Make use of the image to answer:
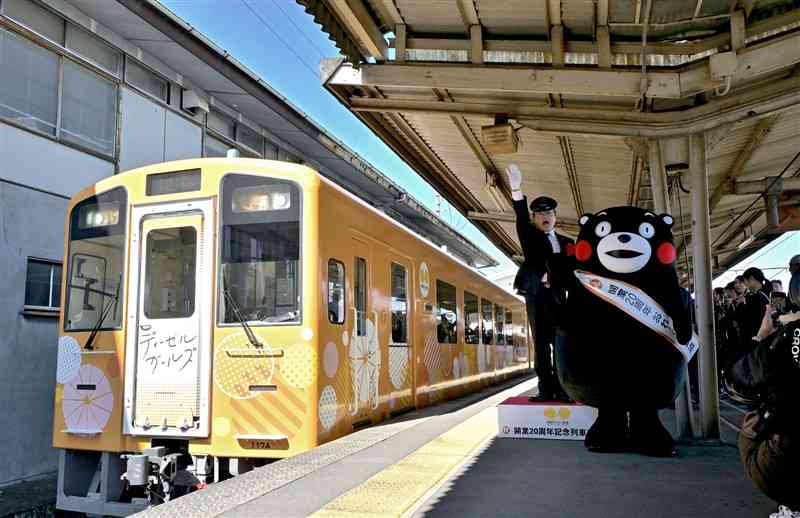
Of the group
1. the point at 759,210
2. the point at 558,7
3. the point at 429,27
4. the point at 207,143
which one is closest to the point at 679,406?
the point at 558,7

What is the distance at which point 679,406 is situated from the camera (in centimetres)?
550

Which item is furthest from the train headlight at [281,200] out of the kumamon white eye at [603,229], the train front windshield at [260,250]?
the kumamon white eye at [603,229]

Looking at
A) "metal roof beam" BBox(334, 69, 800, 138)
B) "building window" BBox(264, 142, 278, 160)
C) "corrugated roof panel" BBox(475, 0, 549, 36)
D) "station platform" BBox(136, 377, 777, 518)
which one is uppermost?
"building window" BBox(264, 142, 278, 160)

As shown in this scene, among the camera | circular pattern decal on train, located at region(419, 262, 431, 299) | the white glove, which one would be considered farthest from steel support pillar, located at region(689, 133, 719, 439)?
circular pattern decal on train, located at region(419, 262, 431, 299)

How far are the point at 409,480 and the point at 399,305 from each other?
3.70 m

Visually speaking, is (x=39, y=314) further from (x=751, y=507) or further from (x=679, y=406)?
(x=751, y=507)

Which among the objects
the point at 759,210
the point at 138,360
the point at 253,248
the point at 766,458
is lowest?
the point at 766,458

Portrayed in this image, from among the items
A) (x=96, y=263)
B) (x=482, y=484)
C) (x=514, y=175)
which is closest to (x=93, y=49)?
(x=96, y=263)

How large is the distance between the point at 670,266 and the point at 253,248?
312cm

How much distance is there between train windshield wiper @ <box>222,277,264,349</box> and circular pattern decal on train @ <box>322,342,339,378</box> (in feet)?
1.65

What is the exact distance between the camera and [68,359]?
5.87m

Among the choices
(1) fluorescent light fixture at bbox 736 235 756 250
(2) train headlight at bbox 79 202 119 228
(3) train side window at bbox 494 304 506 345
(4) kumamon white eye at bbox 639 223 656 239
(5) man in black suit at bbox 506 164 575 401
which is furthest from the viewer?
(3) train side window at bbox 494 304 506 345

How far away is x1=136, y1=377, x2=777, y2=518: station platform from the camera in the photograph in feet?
11.3

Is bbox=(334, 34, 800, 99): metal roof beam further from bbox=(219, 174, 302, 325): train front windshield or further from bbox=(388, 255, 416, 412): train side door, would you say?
bbox=(388, 255, 416, 412): train side door
